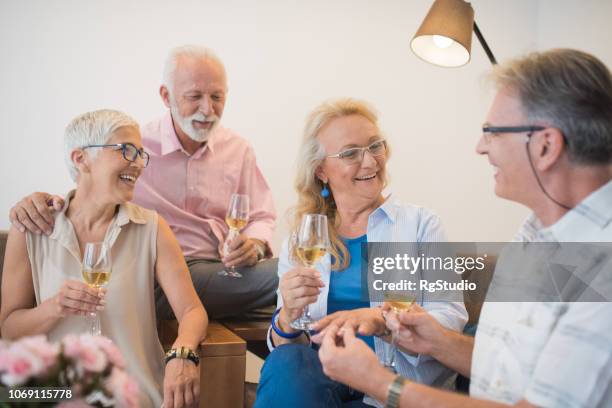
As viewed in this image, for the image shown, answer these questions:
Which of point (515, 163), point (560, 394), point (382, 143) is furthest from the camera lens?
point (382, 143)

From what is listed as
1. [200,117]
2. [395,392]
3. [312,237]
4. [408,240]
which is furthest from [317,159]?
[395,392]

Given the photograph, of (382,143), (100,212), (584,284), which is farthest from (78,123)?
(584,284)

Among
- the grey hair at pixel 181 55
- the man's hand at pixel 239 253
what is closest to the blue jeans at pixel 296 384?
the man's hand at pixel 239 253

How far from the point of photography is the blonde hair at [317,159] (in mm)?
2508

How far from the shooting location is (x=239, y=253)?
2.95 meters

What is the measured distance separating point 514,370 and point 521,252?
0.31 metres

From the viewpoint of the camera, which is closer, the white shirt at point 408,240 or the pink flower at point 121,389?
the pink flower at point 121,389

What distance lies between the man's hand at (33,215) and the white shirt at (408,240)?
2.76ft

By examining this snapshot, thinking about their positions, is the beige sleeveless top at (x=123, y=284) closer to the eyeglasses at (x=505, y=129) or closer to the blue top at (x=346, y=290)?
the blue top at (x=346, y=290)

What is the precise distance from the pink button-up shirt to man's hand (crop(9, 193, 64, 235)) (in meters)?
0.95

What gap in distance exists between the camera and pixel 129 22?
4.09 meters

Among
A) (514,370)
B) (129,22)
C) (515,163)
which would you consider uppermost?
(129,22)

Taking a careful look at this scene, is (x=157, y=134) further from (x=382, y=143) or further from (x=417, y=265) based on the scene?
(x=417, y=265)

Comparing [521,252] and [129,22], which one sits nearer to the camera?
[521,252]
